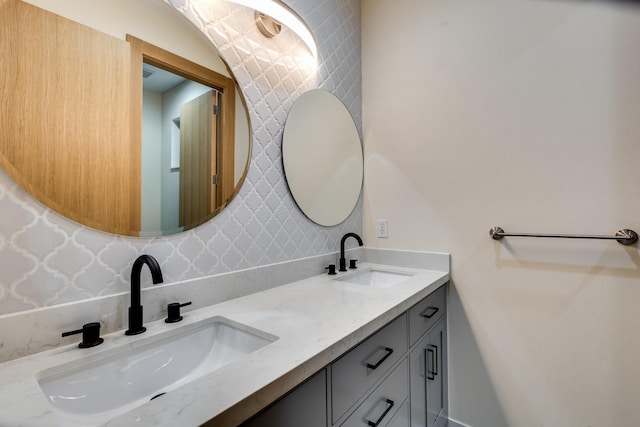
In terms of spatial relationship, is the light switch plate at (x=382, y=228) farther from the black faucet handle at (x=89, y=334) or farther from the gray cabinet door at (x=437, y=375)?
the black faucet handle at (x=89, y=334)

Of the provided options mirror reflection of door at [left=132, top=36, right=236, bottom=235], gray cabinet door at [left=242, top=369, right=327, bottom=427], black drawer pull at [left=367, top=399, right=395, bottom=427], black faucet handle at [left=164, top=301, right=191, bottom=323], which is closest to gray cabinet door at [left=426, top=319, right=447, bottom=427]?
black drawer pull at [left=367, top=399, right=395, bottom=427]

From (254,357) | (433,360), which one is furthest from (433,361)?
(254,357)

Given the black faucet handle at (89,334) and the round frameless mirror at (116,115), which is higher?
the round frameless mirror at (116,115)

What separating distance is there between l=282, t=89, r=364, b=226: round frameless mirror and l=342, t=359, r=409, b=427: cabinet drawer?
81cm

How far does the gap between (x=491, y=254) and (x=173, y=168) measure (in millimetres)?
1485

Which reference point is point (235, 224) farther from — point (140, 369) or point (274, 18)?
point (274, 18)

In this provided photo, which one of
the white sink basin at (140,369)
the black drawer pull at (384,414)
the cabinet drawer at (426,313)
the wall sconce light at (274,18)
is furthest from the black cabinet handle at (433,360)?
the wall sconce light at (274,18)

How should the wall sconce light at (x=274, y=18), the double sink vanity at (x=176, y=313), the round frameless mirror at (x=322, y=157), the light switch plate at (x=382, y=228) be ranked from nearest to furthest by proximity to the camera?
1. the double sink vanity at (x=176, y=313)
2. the wall sconce light at (x=274, y=18)
3. the round frameless mirror at (x=322, y=157)
4. the light switch plate at (x=382, y=228)

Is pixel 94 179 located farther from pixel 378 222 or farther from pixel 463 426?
pixel 463 426

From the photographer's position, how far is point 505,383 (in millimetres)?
1390

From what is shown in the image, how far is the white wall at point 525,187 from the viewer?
45.7 inches

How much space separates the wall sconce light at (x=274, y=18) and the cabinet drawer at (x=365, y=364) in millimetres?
1324

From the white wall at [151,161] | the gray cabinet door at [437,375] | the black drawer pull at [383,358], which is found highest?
the white wall at [151,161]

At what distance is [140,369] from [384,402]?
757mm
